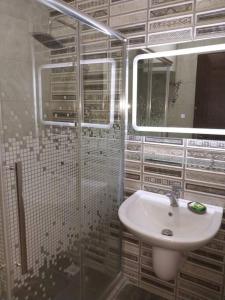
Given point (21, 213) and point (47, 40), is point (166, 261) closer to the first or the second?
point (21, 213)

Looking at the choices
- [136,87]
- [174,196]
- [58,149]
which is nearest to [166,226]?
[174,196]

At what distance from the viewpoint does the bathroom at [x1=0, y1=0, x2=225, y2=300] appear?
1121 millimetres

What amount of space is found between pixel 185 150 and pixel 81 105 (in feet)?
2.53

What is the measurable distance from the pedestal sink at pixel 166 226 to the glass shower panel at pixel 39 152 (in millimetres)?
423

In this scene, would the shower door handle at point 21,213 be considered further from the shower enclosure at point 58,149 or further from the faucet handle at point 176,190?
the faucet handle at point 176,190

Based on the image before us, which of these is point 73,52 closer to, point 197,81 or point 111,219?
point 197,81

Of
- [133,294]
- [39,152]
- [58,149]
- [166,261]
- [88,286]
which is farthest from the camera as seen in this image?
[133,294]

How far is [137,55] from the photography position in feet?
5.50

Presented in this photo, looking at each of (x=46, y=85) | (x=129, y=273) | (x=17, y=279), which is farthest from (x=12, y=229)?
(x=129, y=273)

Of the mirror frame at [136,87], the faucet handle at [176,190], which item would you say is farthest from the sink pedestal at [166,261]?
the mirror frame at [136,87]

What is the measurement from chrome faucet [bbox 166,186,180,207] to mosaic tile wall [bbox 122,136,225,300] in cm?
5

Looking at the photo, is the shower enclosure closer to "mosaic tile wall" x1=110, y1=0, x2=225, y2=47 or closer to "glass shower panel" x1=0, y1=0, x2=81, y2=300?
"glass shower panel" x1=0, y1=0, x2=81, y2=300

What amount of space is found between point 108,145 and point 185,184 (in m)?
0.62

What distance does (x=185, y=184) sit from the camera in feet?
5.32
